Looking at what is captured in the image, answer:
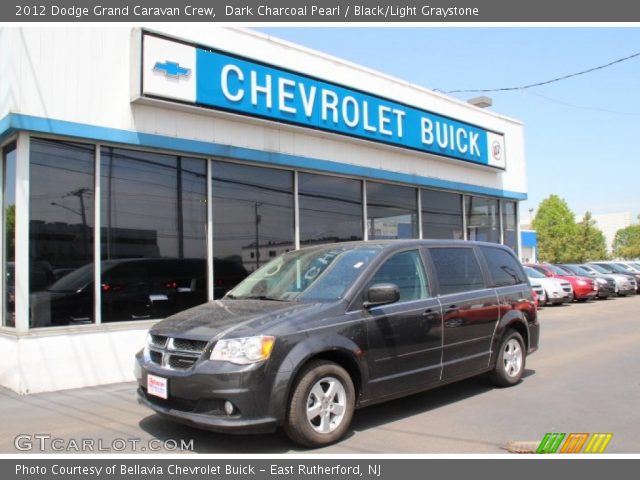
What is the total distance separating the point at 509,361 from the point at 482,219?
9.51 metres

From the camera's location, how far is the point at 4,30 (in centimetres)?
781

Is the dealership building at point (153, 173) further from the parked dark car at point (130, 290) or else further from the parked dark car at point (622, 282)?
the parked dark car at point (622, 282)

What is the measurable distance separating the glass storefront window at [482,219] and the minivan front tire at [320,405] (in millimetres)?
10846

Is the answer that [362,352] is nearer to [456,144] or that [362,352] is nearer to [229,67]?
[229,67]

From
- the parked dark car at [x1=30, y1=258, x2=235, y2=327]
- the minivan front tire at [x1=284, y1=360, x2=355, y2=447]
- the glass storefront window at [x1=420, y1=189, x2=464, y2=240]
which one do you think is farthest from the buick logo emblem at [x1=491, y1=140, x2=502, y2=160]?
the minivan front tire at [x1=284, y1=360, x2=355, y2=447]

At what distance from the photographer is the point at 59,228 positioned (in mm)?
7867

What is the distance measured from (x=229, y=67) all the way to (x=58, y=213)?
12.3 ft

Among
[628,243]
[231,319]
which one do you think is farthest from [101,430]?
[628,243]

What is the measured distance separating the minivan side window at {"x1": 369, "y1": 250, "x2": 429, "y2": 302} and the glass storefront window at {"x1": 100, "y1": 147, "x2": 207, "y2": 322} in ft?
14.4

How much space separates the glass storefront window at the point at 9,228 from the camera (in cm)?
793

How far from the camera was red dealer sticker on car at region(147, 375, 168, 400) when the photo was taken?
4746mm

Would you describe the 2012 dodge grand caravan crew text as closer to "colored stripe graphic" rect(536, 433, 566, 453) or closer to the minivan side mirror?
the minivan side mirror

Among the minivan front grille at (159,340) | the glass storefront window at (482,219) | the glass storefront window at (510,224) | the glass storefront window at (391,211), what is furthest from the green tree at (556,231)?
the minivan front grille at (159,340)

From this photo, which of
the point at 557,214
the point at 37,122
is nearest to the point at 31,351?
the point at 37,122
